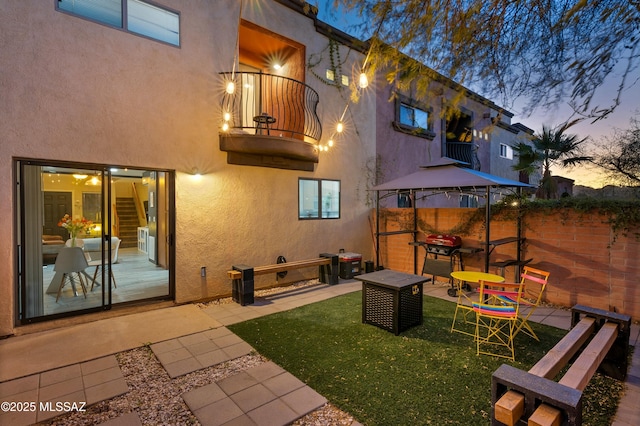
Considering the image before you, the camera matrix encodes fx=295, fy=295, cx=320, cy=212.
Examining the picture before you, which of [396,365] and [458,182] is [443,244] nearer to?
[458,182]

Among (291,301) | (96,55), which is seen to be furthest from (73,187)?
(291,301)

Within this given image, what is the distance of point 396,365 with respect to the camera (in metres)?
3.49

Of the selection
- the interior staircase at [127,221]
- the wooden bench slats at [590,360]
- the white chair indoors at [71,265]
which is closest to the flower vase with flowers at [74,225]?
the white chair indoors at [71,265]

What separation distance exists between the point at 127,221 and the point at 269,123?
8667 mm

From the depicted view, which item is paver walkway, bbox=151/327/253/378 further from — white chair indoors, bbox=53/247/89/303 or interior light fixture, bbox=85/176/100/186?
interior light fixture, bbox=85/176/100/186

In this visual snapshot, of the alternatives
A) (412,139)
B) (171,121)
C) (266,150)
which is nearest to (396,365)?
(266,150)

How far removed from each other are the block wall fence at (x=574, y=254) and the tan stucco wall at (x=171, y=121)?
393 centimetres

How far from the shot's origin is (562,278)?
5691 mm

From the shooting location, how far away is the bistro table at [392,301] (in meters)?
4.34

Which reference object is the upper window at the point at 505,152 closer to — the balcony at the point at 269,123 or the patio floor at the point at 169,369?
the balcony at the point at 269,123

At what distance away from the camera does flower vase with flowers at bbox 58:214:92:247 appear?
16.1 feet

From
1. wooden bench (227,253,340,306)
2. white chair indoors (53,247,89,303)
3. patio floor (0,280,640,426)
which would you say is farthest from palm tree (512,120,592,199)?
white chair indoors (53,247,89,303)

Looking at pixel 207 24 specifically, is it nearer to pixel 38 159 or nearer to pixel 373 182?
pixel 38 159

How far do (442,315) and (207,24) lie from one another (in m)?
7.15
